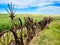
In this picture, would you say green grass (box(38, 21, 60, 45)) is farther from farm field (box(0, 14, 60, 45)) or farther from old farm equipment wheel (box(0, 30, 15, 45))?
old farm equipment wheel (box(0, 30, 15, 45))

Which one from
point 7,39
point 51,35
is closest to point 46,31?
point 51,35

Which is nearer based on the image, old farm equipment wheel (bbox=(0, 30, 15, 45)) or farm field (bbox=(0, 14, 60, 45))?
old farm equipment wheel (bbox=(0, 30, 15, 45))

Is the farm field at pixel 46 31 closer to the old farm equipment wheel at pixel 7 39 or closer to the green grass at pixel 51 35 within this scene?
the green grass at pixel 51 35

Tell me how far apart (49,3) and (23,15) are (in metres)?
0.56

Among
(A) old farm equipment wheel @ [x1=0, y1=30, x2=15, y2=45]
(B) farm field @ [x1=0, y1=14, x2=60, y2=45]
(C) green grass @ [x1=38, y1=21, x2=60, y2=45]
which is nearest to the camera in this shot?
(A) old farm equipment wheel @ [x1=0, y1=30, x2=15, y2=45]

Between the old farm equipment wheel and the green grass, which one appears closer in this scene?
the old farm equipment wheel

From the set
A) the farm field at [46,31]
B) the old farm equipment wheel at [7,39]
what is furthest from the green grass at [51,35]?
the old farm equipment wheel at [7,39]

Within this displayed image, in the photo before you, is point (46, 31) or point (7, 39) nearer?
point (7, 39)

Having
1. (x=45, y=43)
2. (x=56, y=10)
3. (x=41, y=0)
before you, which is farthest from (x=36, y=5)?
(x=45, y=43)

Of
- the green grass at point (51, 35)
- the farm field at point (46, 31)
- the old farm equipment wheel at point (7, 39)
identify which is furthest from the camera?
the green grass at point (51, 35)

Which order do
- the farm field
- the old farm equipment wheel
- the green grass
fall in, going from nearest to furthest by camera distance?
the old farm equipment wheel
the farm field
the green grass

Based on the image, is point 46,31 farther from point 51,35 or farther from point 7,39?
point 7,39

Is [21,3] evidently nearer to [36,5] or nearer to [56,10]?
[36,5]

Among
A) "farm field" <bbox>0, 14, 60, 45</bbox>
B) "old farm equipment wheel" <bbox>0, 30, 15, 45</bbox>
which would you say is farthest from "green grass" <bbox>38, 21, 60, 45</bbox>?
"old farm equipment wheel" <bbox>0, 30, 15, 45</bbox>
